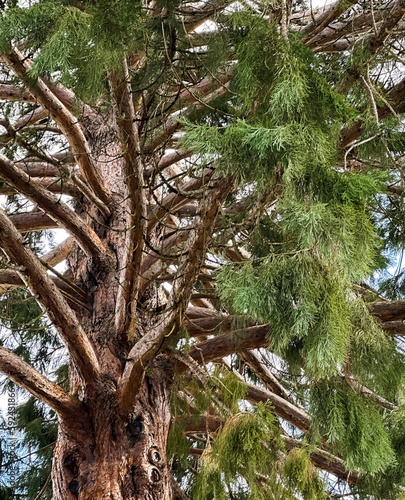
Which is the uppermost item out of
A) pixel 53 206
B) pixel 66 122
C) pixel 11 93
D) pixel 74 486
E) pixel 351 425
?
pixel 11 93

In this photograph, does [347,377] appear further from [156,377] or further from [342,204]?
[342,204]

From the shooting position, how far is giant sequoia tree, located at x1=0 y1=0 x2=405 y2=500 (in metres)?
2.18

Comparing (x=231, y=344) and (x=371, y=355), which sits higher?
(x=231, y=344)

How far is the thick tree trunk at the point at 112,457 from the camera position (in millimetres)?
3305

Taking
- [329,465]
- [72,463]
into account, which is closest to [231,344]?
[72,463]

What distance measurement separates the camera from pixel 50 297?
319cm

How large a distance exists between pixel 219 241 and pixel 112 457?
0.99m

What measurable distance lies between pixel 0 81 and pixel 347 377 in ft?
7.76

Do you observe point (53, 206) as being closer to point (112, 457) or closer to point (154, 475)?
point (112, 457)

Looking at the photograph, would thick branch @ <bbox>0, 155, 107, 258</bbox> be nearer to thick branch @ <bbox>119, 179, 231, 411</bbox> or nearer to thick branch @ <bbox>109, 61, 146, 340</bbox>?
thick branch @ <bbox>109, 61, 146, 340</bbox>

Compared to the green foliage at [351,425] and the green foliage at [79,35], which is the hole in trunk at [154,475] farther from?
the green foliage at [79,35]

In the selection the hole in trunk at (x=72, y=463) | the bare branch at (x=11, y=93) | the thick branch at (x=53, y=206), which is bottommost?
the hole in trunk at (x=72, y=463)

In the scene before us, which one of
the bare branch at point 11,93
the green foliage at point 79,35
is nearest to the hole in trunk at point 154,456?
the green foliage at point 79,35

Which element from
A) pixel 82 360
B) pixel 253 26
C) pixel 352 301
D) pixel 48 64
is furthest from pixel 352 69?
pixel 82 360
